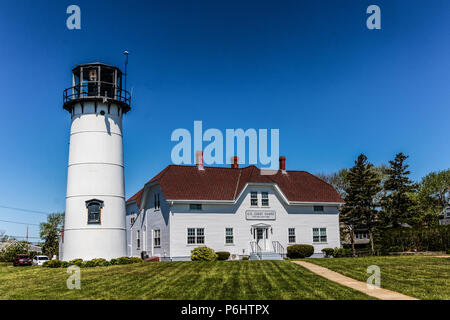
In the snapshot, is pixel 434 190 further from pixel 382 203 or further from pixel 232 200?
pixel 232 200

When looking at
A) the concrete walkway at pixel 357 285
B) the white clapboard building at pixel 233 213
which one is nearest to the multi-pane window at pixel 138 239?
the white clapboard building at pixel 233 213

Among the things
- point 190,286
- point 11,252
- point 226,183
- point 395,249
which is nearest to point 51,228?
point 11,252

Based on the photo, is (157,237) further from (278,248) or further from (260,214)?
(278,248)

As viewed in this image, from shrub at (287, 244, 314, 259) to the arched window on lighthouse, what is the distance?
14.8 metres

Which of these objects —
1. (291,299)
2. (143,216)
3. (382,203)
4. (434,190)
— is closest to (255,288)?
(291,299)

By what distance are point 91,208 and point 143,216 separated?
909cm

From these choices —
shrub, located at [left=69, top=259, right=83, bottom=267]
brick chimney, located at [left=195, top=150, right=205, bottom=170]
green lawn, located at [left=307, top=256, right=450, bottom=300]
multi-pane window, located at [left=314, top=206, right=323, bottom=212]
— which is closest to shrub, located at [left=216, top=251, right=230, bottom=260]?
brick chimney, located at [left=195, top=150, right=205, bottom=170]

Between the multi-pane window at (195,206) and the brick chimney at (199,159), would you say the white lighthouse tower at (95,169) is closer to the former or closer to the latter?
the multi-pane window at (195,206)

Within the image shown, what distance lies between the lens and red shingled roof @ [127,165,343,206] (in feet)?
115

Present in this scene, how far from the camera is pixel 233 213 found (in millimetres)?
36000

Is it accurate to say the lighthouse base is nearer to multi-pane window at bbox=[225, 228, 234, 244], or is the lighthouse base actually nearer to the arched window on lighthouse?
the arched window on lighthouse
